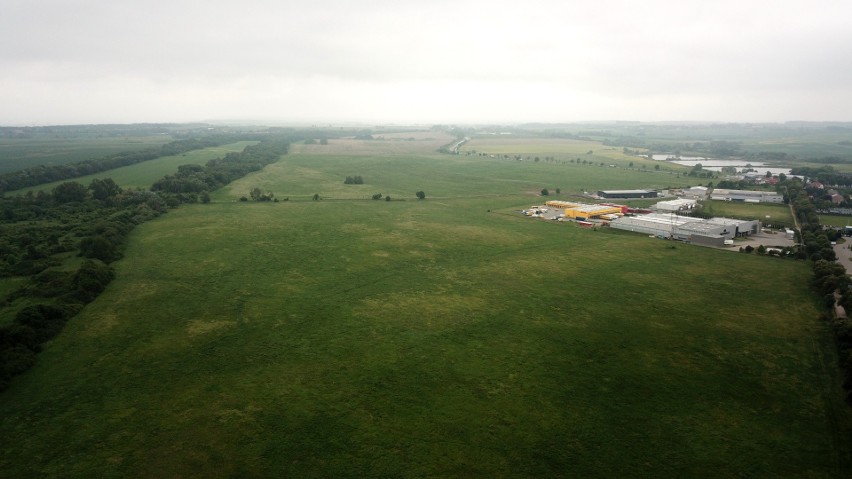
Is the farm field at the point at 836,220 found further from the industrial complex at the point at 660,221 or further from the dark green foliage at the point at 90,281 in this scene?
the dark green foliage at the point at 90,281

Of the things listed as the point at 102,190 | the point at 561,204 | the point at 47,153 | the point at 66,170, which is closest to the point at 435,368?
the point at 561,204

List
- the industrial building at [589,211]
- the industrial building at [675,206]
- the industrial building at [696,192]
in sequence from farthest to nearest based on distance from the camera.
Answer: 1. the industrial building at [696,192]
2. the industrial building at [675,206]
3. the industrial building at [589,211]

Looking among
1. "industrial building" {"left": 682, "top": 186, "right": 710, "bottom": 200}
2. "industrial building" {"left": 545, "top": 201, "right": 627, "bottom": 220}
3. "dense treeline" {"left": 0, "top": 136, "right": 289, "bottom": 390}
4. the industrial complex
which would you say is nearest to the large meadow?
"dense treeline" {"left": 0, "top": 136, "right": 289, "bottom": 390}

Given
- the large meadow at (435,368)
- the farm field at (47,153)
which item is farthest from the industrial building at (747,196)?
the farm field at (47,153)

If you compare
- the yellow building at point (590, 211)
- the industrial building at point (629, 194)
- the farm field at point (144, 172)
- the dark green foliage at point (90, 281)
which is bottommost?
the dark green foliage at point (90, 281)

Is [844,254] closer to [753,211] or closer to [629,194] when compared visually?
[753,211]

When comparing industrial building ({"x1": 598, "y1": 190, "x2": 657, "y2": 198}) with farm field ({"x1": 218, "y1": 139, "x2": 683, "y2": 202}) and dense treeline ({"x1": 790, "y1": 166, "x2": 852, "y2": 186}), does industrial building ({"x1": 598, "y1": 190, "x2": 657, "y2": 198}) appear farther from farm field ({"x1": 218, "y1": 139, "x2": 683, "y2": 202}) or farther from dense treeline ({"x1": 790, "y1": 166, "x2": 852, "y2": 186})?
dense treeline ({"x1": 790, "y1": 166, "x2": 852, "y2": 186})

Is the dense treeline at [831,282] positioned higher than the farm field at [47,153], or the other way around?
the farm field at [47,153]

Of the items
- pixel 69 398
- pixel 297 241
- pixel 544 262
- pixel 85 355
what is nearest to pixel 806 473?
pixel 544 262

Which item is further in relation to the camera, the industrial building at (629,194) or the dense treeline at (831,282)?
the industrial building at (629,194)
